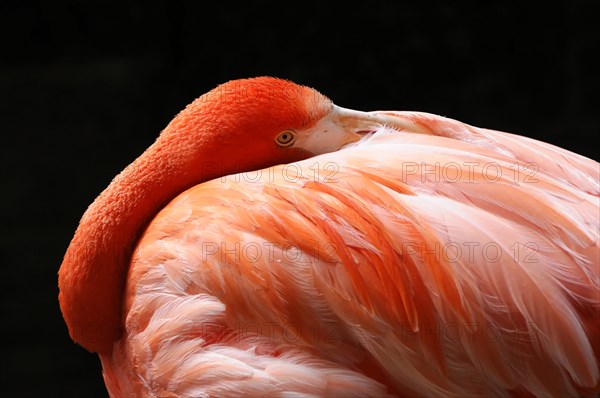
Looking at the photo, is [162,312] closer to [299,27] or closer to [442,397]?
[442,397]

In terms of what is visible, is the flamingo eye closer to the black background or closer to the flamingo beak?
the flamingo beak

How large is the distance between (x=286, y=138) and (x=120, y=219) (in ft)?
1.32

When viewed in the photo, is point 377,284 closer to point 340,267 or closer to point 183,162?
point 340,267

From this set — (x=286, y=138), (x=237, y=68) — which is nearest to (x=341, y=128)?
(x=286, y=138)

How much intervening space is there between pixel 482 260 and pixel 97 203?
847mm

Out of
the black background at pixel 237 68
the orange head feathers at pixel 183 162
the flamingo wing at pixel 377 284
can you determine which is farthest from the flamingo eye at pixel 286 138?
the black background at pixel 237 68

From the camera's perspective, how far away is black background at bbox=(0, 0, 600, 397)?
349 centimetres

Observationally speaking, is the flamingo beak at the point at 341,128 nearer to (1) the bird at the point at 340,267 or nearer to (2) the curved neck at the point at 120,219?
(1) the bird at the point at 340,267

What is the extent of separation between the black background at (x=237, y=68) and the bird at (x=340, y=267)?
1705 mm

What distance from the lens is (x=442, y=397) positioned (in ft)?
5.34

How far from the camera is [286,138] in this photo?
1.87 m

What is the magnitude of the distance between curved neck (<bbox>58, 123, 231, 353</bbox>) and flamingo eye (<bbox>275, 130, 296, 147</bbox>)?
116 mm

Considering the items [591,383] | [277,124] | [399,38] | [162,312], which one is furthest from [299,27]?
[591,383]

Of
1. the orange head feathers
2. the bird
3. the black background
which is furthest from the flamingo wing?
the black background
